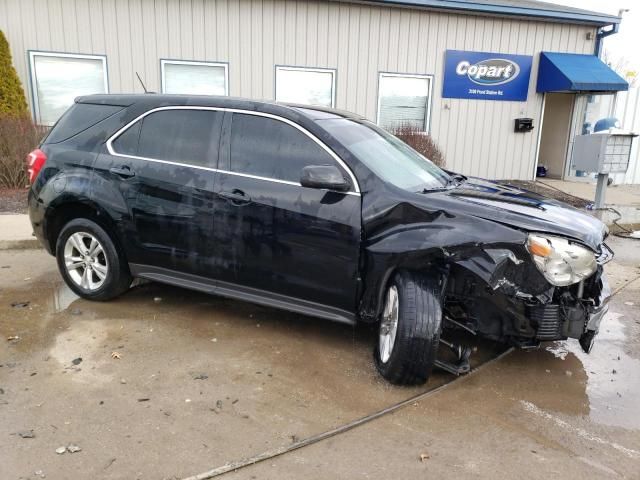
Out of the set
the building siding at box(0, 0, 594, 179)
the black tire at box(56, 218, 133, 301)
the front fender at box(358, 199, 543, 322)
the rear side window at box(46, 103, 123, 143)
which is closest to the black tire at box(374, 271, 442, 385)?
the front fender at box(358, 199, 543, 322)

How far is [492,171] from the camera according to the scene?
12.8m

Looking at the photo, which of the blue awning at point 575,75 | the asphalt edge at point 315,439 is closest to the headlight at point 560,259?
the asphalt edge at point 315,439

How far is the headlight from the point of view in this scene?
3.11m

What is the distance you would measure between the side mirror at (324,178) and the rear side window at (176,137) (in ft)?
2.93

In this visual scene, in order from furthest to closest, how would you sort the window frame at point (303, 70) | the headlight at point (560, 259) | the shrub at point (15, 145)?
the window frame at point (303, 70) → the shrub at point (15, 145) → the headlight at point (560, 259)

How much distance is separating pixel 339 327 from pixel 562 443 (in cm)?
192

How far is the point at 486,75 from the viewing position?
1216cm

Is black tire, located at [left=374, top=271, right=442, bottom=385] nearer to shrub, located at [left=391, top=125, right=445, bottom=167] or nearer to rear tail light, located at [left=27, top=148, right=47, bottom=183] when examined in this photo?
rear tail light, located at [left=27, top=148, right=47, bottom=183]

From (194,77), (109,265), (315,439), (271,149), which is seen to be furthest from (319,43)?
(315,439)

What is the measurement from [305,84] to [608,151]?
19.6 feet

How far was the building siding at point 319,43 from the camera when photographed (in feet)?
32.7

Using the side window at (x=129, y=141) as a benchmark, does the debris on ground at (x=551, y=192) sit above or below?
below

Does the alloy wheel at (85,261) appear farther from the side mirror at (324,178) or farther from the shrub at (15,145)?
the shrub at (15,145)

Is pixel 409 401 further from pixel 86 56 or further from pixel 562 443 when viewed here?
pixel 86 56
